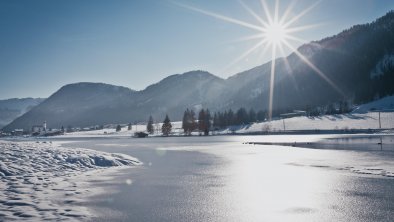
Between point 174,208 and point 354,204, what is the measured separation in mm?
7156

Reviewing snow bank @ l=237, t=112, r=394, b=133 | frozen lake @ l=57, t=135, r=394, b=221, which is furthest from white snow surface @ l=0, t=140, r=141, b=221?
snow bank @ l=237, t=112, r=394, b=133

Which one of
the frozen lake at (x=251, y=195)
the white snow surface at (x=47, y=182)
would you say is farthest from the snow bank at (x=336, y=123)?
the white snow surface at (x=47, y=182)

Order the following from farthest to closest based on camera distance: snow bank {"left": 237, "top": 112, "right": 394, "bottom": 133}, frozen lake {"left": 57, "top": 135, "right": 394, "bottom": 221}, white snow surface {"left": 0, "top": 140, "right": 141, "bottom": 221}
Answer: snow bank {"left": 237, "top": 112, "right": 394, "bottom": 133} → white snow surface {"left": 0, "top": 140, "right": 141, "bottom": 221} → frozen lake {"left": 57, "top": 135, "right": 394, "bottom": 221}

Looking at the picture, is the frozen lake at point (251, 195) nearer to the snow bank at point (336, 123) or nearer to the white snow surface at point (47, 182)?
the white snow surface at point (47, 182)

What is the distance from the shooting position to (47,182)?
757 inches

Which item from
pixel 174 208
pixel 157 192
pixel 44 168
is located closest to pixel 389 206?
pixel 174 208

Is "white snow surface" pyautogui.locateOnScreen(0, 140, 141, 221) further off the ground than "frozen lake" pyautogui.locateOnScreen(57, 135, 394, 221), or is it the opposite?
"white snow surface" pyautogui.locateOnScreen(0, 140, 141, 221)

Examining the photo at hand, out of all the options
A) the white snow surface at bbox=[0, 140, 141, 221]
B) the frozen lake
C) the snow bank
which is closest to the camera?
the frozen lake

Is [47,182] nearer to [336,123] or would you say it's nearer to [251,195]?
[251,195]

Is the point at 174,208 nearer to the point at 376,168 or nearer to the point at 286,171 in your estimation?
the point at 286,171

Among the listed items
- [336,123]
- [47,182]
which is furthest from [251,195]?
[336,123]

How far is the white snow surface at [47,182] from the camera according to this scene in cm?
1246

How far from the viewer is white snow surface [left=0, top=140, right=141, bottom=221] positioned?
40.9ft

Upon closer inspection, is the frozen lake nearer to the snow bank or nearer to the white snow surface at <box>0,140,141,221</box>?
the white snow surface at <box>0,140,141,221</box>
